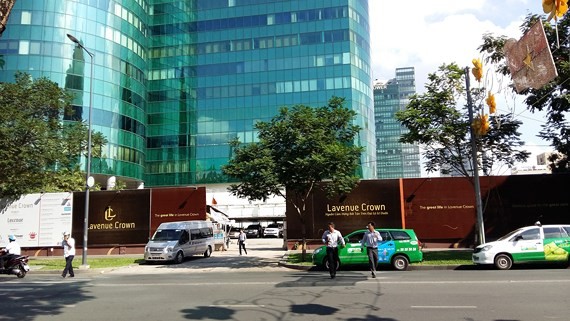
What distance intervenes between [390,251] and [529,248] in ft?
15.8

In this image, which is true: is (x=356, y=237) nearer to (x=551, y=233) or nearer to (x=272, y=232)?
(x=551, y=233)

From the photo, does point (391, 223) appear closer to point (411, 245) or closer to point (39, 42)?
point (411, 245)

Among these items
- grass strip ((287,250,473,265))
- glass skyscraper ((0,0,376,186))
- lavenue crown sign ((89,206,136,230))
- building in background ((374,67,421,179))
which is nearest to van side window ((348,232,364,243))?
grass strip ((287,250,473,265))

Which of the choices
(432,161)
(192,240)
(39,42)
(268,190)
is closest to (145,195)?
(192,240)

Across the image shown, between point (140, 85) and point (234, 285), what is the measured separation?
2176 inches

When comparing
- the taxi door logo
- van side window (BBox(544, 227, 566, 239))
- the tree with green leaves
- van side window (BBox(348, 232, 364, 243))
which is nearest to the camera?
van side window (BBox(544, 227, 566, 239))

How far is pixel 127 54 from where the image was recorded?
5909 centimetres

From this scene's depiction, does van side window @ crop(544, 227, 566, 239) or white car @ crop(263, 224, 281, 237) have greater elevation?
van side window @ crop(544, 227, 566, 239)

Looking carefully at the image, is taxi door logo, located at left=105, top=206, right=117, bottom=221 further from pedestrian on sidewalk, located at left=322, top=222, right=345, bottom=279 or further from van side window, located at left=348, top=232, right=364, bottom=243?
pedestrian on sidewalk, located at left=322, top=222, right=345, bottom=279

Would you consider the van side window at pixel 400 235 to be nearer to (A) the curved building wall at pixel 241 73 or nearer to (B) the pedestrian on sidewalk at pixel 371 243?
(B) the pedestrian on sidewalk at pixel 371 243

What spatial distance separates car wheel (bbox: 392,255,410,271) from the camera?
54.4 feet

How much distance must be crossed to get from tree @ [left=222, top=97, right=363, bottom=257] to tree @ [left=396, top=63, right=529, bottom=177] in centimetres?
276

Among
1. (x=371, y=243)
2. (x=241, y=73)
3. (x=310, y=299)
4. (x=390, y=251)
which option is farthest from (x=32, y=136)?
(x=241, y=73)

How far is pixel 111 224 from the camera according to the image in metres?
29.3
